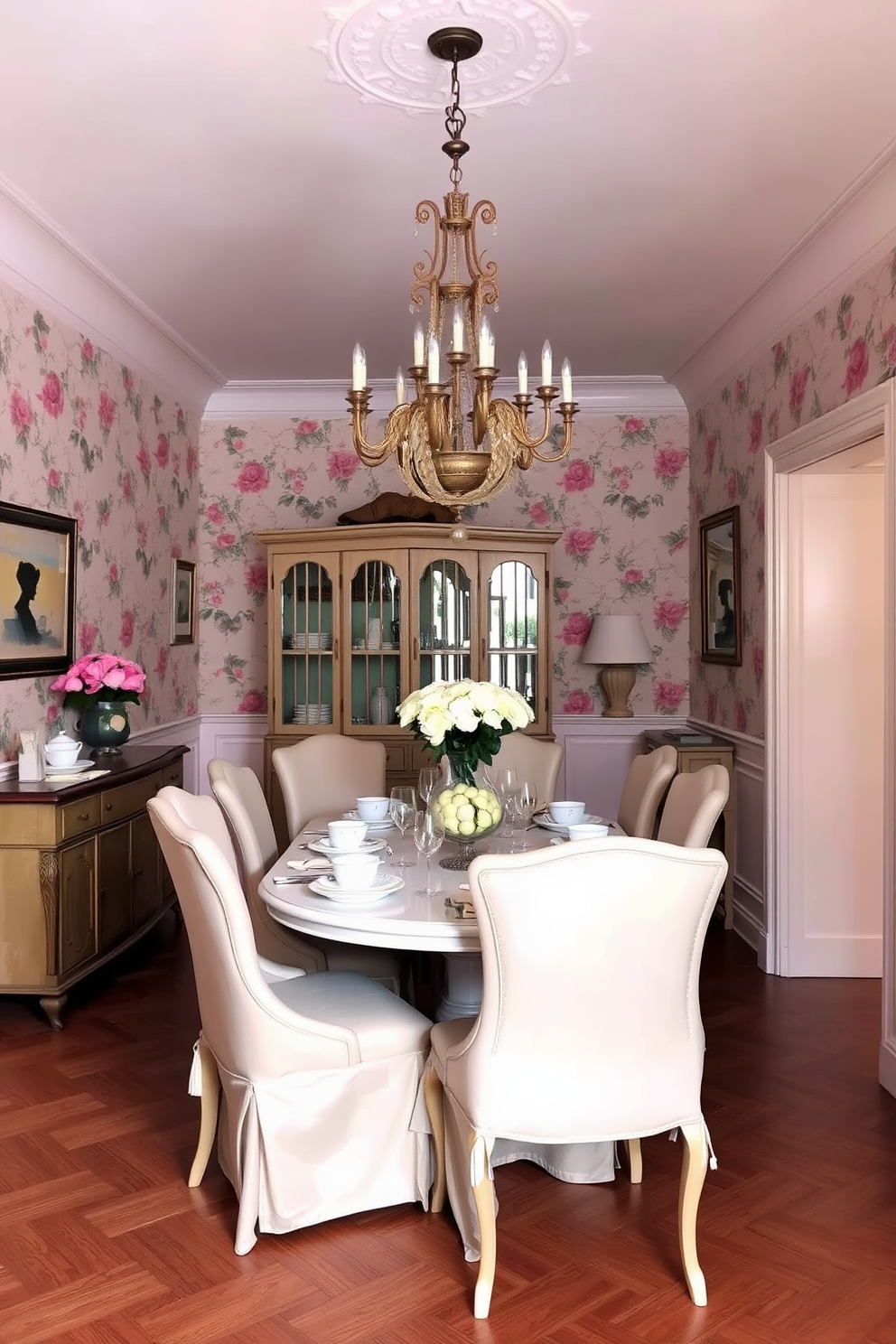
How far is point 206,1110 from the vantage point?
8.59 feet

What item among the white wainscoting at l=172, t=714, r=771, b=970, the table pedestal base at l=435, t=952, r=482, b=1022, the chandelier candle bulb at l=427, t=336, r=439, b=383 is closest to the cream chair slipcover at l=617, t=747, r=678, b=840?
the table pedestal base at l=435, t=952, r=482, b=1022

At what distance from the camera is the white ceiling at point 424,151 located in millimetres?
2506

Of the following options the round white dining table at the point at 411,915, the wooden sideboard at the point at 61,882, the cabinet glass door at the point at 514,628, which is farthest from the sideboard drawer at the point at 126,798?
the cabinet glass door at the point at 514,628

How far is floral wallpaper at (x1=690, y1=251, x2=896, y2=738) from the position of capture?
3.51m

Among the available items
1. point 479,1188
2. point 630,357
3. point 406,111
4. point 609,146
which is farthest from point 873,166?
point 479,1188

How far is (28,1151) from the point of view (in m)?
2.78

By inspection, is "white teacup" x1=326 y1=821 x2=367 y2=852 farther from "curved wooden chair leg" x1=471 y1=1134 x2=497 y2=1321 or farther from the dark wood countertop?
the dark wood countertop

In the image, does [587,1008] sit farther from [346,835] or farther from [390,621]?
[390,621]

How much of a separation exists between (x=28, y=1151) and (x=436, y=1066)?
1177 mm

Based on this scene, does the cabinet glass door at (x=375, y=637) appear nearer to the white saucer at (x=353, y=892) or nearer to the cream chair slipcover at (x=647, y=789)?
the cream chair slipcover at (x=647, y=789)

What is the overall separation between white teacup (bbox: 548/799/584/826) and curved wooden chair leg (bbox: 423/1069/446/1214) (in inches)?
43.2

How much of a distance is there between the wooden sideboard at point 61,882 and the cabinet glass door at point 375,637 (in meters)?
1.61

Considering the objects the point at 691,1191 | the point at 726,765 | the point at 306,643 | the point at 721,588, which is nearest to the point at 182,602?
the point at 306,643

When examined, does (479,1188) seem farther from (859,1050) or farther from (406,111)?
(406,111)
